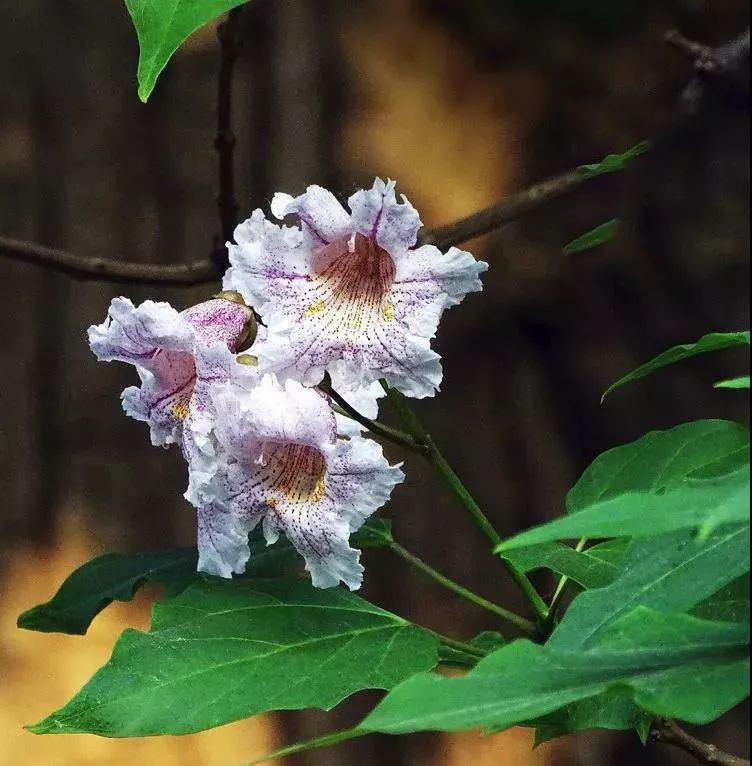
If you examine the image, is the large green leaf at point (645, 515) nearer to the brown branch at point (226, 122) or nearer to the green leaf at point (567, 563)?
the green leaf at point (567, 563)

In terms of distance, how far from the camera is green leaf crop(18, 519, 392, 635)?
69cm

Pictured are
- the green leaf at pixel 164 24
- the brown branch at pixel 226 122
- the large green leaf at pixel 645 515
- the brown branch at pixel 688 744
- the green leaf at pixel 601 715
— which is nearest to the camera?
the large green leaf at pixel 645 515

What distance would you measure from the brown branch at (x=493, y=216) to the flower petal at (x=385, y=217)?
0.31 metres

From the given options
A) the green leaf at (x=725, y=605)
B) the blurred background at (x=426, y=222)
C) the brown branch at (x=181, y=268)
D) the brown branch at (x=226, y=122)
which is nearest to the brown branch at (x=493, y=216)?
the brown branch at (x=181, y=268)

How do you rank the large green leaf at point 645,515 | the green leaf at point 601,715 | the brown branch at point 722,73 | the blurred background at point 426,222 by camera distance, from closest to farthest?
the large green leaf at point 645,515, the green leaf at point 601,715, the brown branch at point 722,73, the blurred background at point 426,222

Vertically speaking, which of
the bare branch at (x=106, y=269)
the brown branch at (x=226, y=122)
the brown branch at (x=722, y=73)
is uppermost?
the brown branch at (x=722, y=73)

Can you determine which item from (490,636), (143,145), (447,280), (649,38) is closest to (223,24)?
(447,280)

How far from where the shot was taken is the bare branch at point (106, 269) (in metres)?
0.83

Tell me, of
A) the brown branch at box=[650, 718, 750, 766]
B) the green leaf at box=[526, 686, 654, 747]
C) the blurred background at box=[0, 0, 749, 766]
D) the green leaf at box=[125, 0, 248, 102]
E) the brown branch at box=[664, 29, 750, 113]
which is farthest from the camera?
the blurred background at box=[0, 0, 749, 766]

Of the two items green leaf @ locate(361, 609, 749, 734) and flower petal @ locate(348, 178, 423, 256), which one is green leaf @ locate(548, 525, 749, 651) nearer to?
green leaf @ locate(361, 609, 749, 734)

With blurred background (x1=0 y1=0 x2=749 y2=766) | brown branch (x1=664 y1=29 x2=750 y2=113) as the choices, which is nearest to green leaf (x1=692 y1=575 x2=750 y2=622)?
brown branch (x1=664 y1=29 x2=750 y2=113)

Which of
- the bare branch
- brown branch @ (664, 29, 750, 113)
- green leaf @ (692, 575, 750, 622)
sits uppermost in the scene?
brown branch @ (664, 29, 750, 113)

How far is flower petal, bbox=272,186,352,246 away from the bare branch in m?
0.32

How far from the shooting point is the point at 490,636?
737 mm
